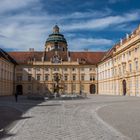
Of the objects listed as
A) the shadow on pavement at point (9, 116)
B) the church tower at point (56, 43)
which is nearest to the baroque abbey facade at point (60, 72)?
the church tower at point (56, 43)

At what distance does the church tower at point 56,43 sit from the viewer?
292 ft

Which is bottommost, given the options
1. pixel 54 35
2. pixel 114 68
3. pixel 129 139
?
pixel 129 139

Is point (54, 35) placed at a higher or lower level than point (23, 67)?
higher

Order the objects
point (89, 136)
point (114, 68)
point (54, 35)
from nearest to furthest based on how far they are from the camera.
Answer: point (89, 136) < point (114, 68) < point (54, 35)

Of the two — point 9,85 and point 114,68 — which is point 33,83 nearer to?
point 9,85

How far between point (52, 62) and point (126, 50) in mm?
31174

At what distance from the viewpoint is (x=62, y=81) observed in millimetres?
77062

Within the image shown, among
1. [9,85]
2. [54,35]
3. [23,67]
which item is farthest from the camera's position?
[54,35]

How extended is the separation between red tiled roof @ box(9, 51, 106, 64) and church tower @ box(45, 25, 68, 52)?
7.00 metres

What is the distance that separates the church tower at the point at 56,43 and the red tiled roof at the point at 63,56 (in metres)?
7.00

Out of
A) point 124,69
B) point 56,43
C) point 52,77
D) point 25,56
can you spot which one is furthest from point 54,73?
point 124,69

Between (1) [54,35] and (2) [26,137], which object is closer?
(2) [26,137]

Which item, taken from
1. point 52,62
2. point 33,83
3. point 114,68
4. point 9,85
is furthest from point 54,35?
point 114,68

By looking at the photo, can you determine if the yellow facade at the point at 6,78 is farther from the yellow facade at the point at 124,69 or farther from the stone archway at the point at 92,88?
the yellow facade at the point at 124,69
